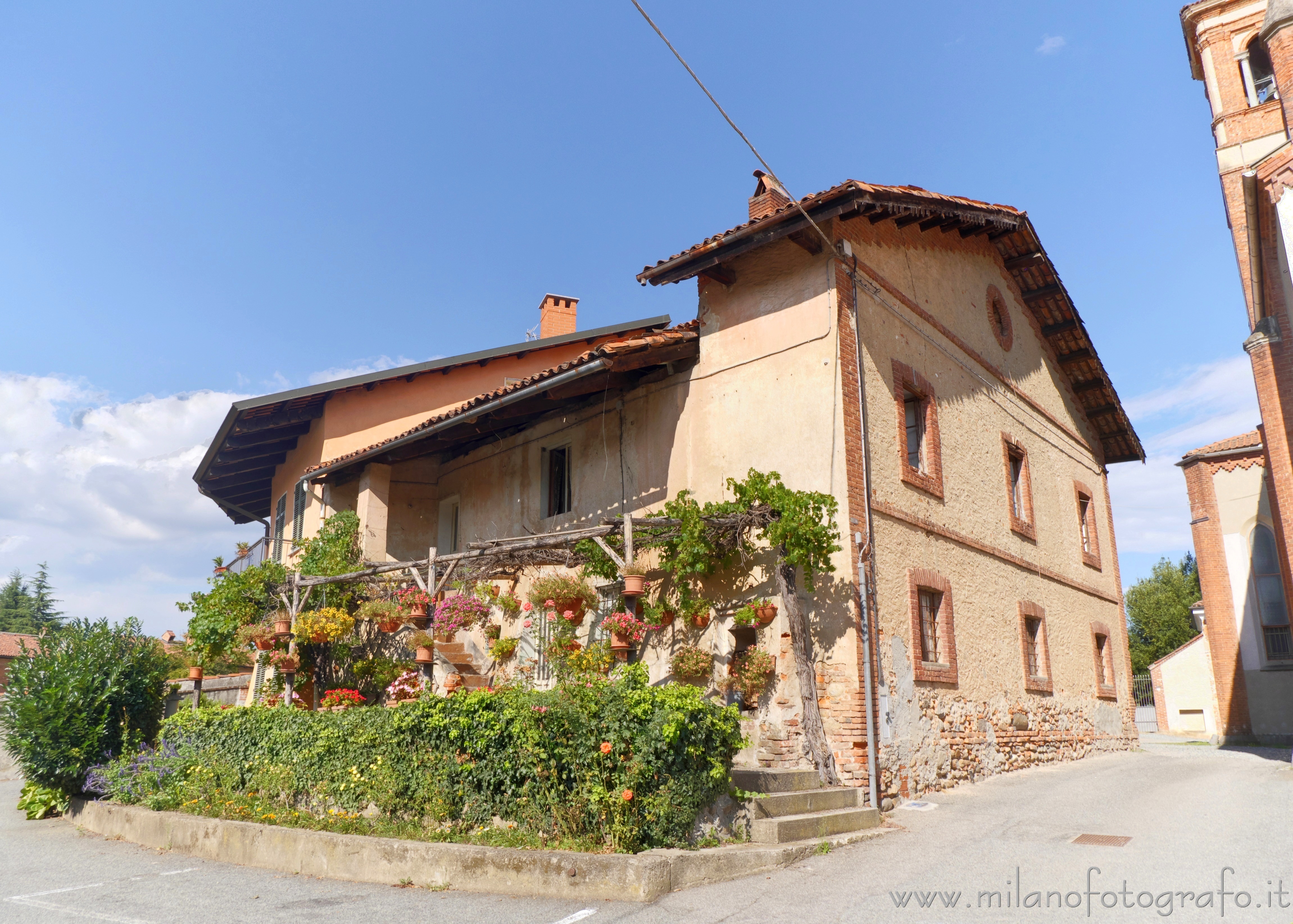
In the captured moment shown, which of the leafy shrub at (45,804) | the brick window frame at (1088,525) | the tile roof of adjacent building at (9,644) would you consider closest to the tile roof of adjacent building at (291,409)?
the leafy shrub at (45,804)

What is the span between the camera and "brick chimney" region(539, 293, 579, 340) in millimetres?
19359

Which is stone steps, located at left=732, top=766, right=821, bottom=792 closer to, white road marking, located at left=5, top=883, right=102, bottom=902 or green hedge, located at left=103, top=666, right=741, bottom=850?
green hedge, located at left=103, top=666, right=741, bottom=850

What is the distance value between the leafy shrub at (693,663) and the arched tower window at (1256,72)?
60.3 feet

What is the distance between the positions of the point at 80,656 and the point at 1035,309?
54.2 feet

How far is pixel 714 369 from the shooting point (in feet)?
36.2

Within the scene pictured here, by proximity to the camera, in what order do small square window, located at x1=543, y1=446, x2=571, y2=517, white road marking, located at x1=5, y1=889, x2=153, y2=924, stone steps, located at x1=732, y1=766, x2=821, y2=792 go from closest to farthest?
white road marking, located at x1=5, y1=889, x2=153, y2=924 → stone steps, located at x1=732, y1=766, x2=821, y2=792 → small square window, located at x1=543, y1=446, x2=571, y2=517

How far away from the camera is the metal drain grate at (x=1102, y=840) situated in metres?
7.18

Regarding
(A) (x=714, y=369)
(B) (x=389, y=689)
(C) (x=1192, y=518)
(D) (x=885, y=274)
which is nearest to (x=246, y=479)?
(B) (x=389, y=689)

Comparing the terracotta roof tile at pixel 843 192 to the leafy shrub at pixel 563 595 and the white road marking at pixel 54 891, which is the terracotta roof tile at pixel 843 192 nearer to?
the leafy shrub at pixel 563 595

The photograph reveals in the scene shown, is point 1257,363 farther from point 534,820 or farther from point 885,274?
point 534,820
